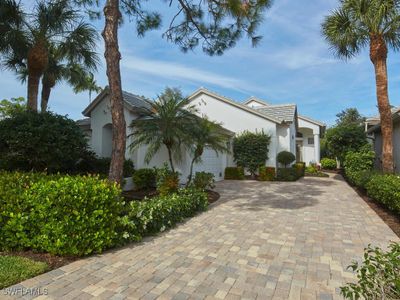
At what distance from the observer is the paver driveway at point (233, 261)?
3.62m

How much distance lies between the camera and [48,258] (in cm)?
451

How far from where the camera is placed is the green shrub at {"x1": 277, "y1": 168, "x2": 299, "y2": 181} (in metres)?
16.6

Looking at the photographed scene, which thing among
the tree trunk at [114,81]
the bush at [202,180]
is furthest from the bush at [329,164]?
the tree trunk at [114,81]

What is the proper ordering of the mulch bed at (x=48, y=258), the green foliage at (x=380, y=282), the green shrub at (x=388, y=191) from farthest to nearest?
the green shrub at (x=388, y=191) → the mulch bed at (x=48, y=258) → the green foliage at (x=380, y=282)

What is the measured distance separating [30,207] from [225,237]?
3730 mm

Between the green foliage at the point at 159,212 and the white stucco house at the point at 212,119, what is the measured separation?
17.6 ft

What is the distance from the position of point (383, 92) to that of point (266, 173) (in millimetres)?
7861

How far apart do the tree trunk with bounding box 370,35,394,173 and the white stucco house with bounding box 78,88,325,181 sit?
742 cm

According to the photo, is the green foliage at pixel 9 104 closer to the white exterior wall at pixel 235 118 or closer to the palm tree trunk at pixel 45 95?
the palm tree trunk at pixel 45 95

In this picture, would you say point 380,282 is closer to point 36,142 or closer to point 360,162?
point 36,142

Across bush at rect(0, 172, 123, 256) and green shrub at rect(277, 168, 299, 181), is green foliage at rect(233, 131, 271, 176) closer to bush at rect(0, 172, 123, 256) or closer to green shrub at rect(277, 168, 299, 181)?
green shrub at rect(277, 168, 299, 181)

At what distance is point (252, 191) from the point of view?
12.4 metres

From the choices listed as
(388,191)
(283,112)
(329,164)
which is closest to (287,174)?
(283,112)

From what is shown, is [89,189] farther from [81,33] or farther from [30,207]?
[81,33]
